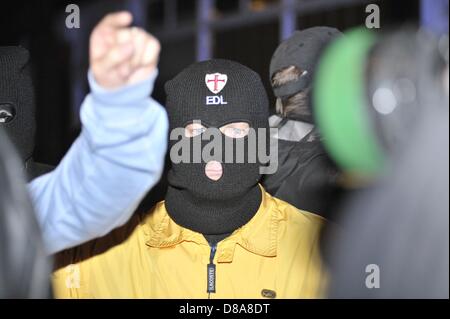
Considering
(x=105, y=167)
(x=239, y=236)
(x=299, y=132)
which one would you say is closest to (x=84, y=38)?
(x=299, y=132)

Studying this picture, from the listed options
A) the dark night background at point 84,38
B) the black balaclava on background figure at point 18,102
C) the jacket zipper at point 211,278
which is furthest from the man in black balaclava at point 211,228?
the dark night background at point 84,38

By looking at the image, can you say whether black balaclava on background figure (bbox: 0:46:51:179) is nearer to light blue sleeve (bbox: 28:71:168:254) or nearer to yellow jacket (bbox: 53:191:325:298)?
yellow jacket (bbox: 53:191:325:298)

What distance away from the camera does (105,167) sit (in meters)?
0.97

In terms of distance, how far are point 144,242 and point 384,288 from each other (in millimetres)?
993

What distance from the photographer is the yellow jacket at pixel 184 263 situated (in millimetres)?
1410

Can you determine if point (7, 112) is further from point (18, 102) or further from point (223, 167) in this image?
point (223, 167)

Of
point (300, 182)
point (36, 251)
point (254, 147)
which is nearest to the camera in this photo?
point (36, 251)

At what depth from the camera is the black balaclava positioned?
2.07 meters

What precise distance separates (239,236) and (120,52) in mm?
736

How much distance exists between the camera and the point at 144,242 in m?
1.47

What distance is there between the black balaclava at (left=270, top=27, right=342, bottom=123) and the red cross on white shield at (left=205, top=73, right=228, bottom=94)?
50 cm

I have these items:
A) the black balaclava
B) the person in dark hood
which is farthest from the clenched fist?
the black balaclava

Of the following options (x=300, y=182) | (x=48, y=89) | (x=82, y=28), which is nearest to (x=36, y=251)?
(x=300, y=182)
